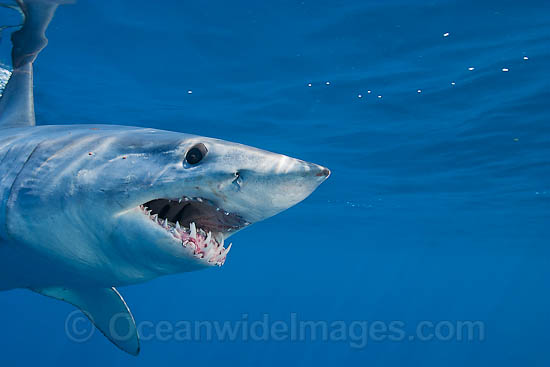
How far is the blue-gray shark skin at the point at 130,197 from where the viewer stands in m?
2.18

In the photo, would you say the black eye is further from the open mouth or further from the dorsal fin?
the dorsal fin

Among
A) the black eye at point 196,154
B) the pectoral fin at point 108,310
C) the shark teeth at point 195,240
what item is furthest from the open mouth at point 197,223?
the pectoral fin at point 108,310

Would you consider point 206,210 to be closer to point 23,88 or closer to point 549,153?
point 23,88

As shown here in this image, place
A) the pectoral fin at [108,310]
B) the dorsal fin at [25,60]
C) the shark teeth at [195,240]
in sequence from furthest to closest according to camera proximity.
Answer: the dorsal fin at [25,60] < the pectoral fin at [108,310] < the shark teeth at [195,240]

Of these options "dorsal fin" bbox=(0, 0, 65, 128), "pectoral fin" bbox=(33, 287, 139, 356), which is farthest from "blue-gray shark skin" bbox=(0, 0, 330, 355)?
"dorsal fin" bbox=(0, 0, 65, 128)

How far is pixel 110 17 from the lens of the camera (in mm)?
8836

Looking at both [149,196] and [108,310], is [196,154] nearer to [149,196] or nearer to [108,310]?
[149,196]

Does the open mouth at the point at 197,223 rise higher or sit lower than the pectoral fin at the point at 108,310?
higher

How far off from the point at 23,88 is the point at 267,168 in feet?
13.3

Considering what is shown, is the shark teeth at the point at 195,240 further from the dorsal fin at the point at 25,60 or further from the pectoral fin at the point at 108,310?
the dorsal fin at the point at 25,60

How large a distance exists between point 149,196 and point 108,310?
9.38 feet

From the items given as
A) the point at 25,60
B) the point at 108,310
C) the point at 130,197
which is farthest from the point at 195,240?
the point at 25,60

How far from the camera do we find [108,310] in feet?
14.9

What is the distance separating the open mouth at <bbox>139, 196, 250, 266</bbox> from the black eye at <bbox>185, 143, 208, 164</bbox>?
0.70 ft
